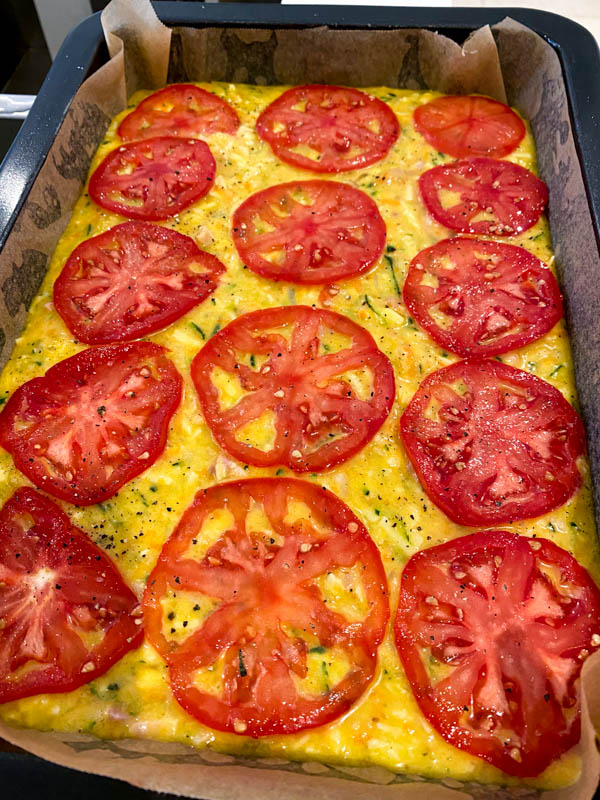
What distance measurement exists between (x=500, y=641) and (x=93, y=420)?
1317 mm

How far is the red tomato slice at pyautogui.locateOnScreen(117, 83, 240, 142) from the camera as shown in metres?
2.92

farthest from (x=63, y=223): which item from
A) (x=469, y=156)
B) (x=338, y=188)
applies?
(x=469, y=156)

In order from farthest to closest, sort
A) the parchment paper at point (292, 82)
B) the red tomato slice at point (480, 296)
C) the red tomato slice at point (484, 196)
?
the red tomato slice at point (484, 196) < the red tomato slice at point (480, 296) < the parchment paper at point (292, 82)

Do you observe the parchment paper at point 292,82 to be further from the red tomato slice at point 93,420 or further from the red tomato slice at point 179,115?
the red tomato slice at point 93,420

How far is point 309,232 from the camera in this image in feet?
8.41

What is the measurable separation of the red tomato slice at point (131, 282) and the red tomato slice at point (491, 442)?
35.0 inches

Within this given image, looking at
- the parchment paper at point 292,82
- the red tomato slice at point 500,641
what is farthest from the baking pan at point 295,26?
the red tomato slice at point 500,641

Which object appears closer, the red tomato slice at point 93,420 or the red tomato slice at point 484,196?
the red tomato slice at point 93,420

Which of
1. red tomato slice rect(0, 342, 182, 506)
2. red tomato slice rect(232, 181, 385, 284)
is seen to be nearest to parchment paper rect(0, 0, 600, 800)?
red tomato slice rect(0, 342, 182, 506)

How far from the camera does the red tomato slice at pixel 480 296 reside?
2.32m

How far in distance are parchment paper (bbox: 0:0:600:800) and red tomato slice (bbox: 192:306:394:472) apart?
2.23 feet

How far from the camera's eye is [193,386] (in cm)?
223

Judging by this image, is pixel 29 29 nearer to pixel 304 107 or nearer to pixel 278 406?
pixel 304 107

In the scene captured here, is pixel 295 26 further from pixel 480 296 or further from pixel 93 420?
pixel 93 420
